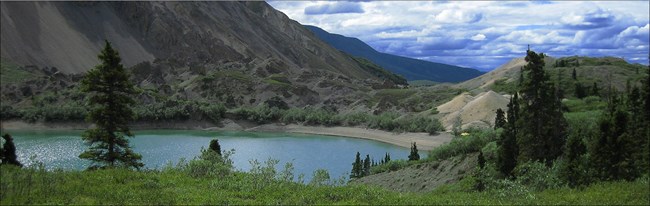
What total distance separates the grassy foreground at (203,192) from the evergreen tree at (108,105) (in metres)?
13.9

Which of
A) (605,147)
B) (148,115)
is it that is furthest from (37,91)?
(605,147)

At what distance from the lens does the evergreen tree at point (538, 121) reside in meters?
43.5

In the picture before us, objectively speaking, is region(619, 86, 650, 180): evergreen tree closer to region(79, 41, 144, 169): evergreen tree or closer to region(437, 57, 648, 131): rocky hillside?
region(79, 41, 144, 169): evergreen tree

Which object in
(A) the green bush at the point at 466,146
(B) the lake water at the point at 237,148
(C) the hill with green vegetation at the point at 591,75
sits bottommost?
(B) the lake water at the point at 237,148

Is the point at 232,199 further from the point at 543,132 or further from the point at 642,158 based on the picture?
the point at 543,132

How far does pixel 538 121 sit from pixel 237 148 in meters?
70.5

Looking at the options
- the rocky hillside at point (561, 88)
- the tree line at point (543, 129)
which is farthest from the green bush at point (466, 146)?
the rocky hillside at point (561, 88)

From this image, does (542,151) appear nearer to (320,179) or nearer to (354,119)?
(320,179)

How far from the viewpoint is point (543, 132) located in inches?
1711

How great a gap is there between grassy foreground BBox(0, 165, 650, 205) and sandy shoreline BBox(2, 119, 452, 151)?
105355 millimetres

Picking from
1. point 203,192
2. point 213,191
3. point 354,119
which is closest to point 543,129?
point 213,191

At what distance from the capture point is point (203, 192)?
16.1m

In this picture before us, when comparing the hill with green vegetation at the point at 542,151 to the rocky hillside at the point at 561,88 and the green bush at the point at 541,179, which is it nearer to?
the green bush at the point at 541,179

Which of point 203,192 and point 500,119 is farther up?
point 500,119
